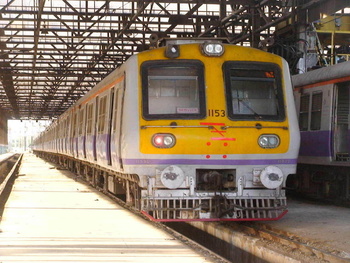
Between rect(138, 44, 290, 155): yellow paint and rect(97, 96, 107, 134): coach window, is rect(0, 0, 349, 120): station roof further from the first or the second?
rect(97, 96, 107, 134): coach window

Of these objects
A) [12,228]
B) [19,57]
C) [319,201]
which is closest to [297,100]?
[319,201]

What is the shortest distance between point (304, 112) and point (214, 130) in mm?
5320

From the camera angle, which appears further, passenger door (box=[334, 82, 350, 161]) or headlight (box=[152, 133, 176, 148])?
passenger door (box=[334, 82, 350, 161])

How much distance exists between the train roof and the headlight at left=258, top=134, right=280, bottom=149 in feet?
11.2

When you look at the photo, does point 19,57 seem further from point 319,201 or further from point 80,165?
point 319,201

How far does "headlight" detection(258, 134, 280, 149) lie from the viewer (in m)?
9.31

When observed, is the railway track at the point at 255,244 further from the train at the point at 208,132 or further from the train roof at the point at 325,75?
the train roof at the point at 325,75

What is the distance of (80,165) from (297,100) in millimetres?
10748

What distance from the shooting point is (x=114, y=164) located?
35.8 feet

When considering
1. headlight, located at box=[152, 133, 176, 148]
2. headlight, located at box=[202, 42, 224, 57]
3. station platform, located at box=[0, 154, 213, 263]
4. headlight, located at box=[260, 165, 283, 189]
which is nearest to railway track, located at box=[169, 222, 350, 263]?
headlight, located at box=[260, 165, 283, 189]

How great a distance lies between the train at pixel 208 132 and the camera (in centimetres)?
903

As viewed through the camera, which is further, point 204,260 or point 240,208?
point 240,208

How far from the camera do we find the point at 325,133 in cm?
1284

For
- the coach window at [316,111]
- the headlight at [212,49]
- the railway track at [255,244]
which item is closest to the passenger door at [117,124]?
the railway track at [255,244]
